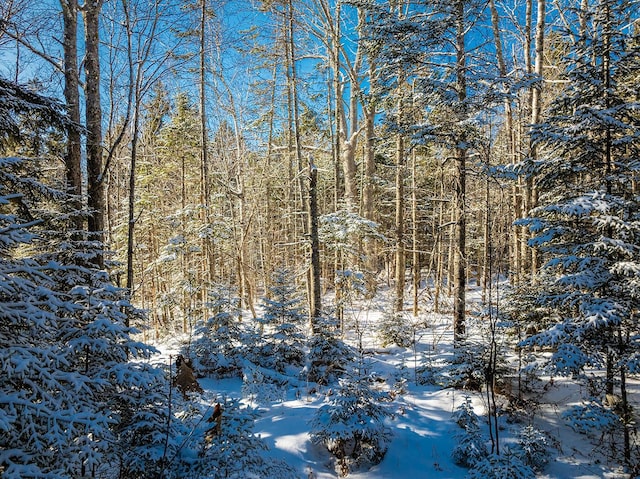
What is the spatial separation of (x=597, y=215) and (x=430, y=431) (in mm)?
4265

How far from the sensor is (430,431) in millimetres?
5719

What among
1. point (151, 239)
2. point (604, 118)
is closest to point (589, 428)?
point (604, 118)

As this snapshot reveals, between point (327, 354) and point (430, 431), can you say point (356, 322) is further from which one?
point (430, 431)

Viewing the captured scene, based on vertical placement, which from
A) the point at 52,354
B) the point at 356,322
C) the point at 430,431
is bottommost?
the point at 430,431

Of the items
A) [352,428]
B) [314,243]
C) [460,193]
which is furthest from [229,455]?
[460,193]

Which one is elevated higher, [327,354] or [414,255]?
[414,255]

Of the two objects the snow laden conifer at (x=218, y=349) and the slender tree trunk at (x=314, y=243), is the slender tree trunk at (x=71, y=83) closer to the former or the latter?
the snow laden conifer at (x=218, y=349)

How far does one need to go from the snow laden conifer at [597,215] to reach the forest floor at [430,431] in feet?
1.99

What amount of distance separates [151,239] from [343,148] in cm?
1195

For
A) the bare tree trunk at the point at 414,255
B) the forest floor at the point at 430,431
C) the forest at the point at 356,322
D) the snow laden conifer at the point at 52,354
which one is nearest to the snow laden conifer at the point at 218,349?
the forest at the point at 356,322

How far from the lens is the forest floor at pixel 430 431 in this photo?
485 centimetres

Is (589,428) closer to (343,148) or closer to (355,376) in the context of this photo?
(355,376)

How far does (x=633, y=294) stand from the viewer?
15.2 feet

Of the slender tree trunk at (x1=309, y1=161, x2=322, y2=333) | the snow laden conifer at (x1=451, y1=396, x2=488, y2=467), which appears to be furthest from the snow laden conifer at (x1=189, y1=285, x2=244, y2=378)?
the snow laden conifer at (x1=451, y1=396, x2=488, y2=467)
